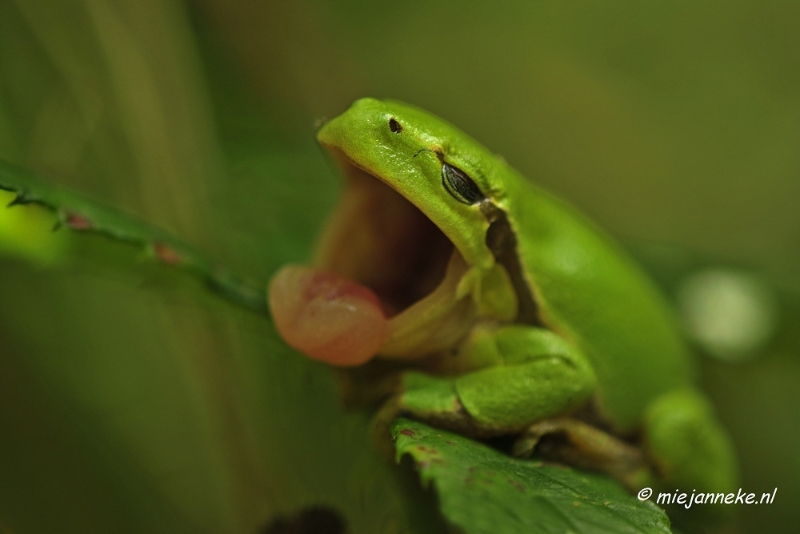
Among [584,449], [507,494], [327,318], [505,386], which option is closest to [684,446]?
[584,449]

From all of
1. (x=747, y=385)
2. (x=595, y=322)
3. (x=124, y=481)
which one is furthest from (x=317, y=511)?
(x=747, y=385)

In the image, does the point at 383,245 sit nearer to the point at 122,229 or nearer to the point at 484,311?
the point at 484,311

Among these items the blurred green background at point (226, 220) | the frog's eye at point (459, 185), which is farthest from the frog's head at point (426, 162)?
the blurred green background at point (226, 220)

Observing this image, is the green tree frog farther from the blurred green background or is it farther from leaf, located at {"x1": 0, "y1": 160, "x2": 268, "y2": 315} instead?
the blurred green background

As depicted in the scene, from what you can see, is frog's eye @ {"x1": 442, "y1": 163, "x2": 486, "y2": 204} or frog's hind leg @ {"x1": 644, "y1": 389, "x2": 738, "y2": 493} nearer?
frog's eye @ {"x1": 442, "y1": 163, "x2": 486, "y2": 204}

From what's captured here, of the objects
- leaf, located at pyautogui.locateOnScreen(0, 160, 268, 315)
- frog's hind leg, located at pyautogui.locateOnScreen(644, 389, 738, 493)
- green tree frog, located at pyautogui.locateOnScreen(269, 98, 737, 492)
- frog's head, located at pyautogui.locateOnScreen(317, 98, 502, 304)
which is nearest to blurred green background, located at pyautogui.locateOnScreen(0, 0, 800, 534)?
leaf, located at pyautogui.locateOnScreen(0, 160, 268, 315)

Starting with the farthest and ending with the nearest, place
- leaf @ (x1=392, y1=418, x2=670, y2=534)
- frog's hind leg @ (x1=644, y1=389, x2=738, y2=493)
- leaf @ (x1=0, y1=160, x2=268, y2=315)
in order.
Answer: frog's hind leg @ (x1=644, y1=389, x2=738, y2=493)
leaf @ (x1=0, y1=160, x2=268, y2=315)
leaf @ (x1=392, y1=418, x2=670, y2=534)
